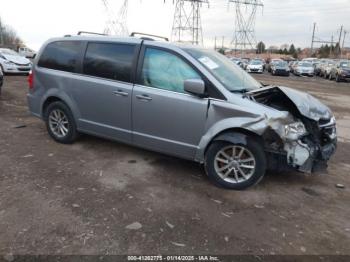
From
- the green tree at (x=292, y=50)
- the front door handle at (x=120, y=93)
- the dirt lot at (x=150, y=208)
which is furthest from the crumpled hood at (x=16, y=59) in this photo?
the green tree at (x=292, y=50)

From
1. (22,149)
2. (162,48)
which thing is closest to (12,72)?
(22,149)

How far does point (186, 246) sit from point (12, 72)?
16.0m

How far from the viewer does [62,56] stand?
5719 mm

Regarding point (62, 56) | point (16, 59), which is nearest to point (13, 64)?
point (16, 59)

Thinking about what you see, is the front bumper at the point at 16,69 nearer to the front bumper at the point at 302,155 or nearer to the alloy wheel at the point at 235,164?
the alloy wheel at the point at 235,164

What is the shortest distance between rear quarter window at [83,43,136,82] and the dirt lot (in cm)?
127

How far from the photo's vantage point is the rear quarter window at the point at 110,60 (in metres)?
4.95

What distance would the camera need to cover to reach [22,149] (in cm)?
556

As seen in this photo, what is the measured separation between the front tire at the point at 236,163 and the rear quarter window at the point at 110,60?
168 centimetres

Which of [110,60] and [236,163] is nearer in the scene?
[236,163]

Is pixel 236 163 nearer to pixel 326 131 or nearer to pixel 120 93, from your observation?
pixel 326 131

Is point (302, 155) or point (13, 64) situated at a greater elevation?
point (13, 64)

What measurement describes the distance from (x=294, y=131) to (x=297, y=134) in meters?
0.05

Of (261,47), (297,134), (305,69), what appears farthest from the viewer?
(261,47)
